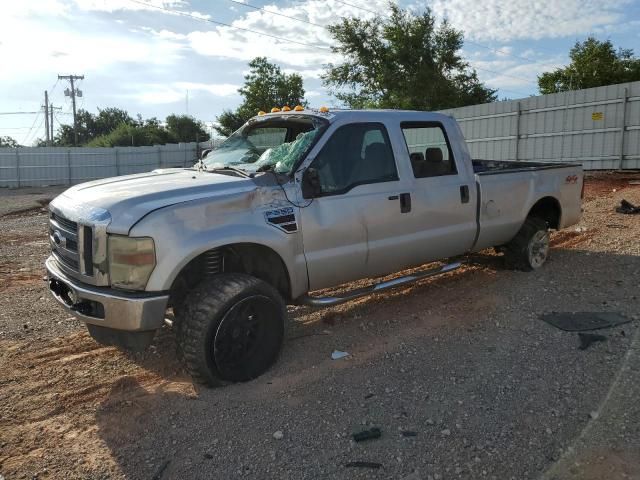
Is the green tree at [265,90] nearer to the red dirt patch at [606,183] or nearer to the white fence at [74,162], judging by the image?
the white fence at [74,162]

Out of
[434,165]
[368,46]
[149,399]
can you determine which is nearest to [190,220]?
[149,399]

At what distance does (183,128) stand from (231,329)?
5872cm

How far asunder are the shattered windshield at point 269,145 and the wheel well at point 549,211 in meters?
3.45

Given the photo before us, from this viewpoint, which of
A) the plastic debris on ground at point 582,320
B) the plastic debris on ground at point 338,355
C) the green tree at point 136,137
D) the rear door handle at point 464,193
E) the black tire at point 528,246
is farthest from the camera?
the green tree at point 136,137

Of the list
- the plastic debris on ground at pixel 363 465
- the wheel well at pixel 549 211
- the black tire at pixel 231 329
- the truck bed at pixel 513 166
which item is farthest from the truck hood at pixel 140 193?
the wheel well at pixel 549 211

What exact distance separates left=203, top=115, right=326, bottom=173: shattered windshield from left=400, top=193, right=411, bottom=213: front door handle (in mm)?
987

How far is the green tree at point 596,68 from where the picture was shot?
33.9 m

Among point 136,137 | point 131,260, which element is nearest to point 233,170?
point 131,260

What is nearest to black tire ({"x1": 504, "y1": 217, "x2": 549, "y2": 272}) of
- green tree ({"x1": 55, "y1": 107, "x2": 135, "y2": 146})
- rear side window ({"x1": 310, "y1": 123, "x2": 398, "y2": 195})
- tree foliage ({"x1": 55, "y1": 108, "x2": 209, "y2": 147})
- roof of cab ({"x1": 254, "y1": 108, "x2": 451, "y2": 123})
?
roof of cab ({"x1": 254, "y1": 108, "x2": 451, "y2": 123})

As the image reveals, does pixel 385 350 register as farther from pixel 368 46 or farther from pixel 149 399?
pixel 368 46

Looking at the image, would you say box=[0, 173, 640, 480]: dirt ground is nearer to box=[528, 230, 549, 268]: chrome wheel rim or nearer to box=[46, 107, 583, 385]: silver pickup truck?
box=[46, 107, 583, 385]: silver pickup truck

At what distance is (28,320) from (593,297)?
5.74m

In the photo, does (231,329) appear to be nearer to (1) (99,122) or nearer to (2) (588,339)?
(2) (588,339)

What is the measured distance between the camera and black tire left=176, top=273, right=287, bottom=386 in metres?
3.75
